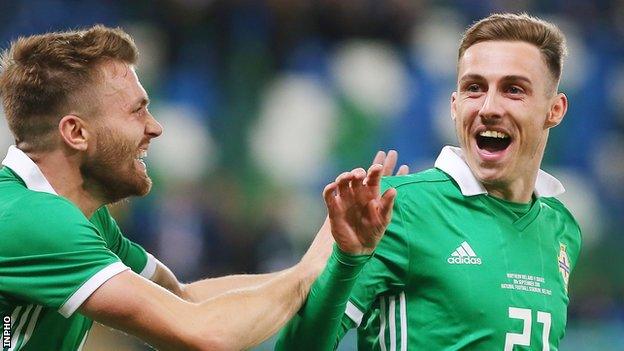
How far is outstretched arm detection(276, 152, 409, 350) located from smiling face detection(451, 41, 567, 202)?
2.05ft

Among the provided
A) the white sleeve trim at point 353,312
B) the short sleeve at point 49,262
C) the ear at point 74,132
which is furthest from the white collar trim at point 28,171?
the white sleeve trim at point 353,312

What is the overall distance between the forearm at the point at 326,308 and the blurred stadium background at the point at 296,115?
4254mm

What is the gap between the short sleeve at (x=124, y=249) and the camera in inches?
179

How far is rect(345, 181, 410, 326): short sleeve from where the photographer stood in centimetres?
366

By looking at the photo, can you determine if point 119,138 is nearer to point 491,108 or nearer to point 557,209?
point 491,108

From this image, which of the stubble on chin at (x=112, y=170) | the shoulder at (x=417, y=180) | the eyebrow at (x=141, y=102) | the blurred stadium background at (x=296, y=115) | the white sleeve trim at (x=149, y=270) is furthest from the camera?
the blurred stadium background at (x=296, y=115)


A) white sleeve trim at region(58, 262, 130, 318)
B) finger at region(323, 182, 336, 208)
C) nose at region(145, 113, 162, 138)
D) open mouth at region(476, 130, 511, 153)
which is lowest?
white sleeve trim at region(58, 262, 130, 318)

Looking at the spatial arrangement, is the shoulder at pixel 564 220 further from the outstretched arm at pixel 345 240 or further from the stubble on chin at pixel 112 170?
the stubble on chin at pixel 112 170

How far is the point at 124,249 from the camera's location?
15.3 ft

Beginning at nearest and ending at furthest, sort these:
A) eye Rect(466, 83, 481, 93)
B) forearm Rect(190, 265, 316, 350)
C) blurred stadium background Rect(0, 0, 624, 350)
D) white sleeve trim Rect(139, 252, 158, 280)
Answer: forearm Rect(190, 265, 316, 350)
eye Rect(466, 83, 481, 93)
white sleeve trim Rect(139, 252, 158, 280)
blurred stadium background Rect(0, 0, 624, 350)

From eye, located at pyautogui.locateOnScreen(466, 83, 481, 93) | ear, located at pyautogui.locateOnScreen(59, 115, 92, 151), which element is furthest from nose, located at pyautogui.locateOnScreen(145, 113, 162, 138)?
eye, located at pyautogui.locateOnScreen(466, 83, 481, 93)

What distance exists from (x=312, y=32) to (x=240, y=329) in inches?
226

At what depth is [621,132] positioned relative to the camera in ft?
29.7

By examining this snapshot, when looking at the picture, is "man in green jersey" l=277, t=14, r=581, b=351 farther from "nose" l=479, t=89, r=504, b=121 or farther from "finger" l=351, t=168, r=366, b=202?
"finger" l=351, t=168, r=366, b=202
